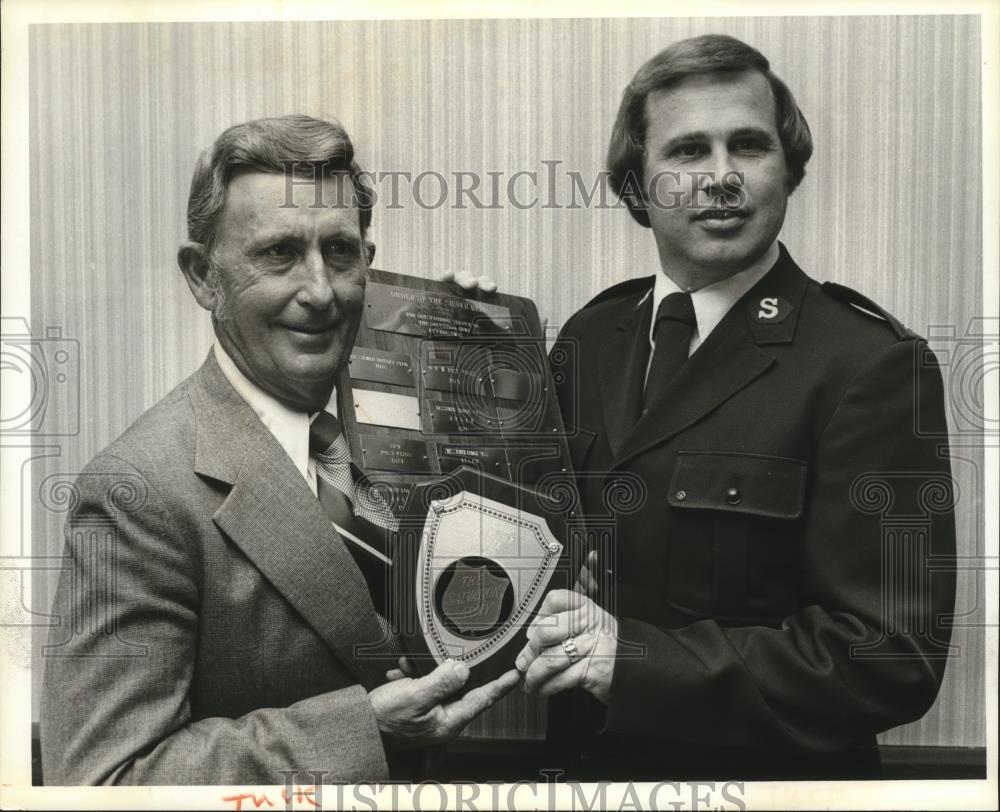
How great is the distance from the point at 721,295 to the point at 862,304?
0.45m

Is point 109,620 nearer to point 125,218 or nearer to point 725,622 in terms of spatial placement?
point 125,218

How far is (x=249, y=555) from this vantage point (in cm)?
311

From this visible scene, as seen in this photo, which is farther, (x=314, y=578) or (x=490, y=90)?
(x=490, y=90)

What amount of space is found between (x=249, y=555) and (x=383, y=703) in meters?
0.62

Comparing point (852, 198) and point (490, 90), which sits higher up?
point (490, 90)

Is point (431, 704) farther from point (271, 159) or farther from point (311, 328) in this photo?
point (271, 159)

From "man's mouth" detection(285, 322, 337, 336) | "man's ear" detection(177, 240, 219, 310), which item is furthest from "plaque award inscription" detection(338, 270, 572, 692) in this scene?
"man's ear" detection(177, 240, 219, 310)

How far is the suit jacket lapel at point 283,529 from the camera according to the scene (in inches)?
123

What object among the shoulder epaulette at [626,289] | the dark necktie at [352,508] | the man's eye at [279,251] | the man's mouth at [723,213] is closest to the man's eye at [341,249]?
the man's eye at [279,251]

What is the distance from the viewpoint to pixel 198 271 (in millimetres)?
3350

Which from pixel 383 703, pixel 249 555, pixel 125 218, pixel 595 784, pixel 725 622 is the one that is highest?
pixel 125 218

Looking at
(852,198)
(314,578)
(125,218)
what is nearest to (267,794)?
(314,578)

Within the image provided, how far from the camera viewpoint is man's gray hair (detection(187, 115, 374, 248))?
3.28 meters

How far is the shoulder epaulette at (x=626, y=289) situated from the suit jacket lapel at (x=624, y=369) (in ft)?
0.10
